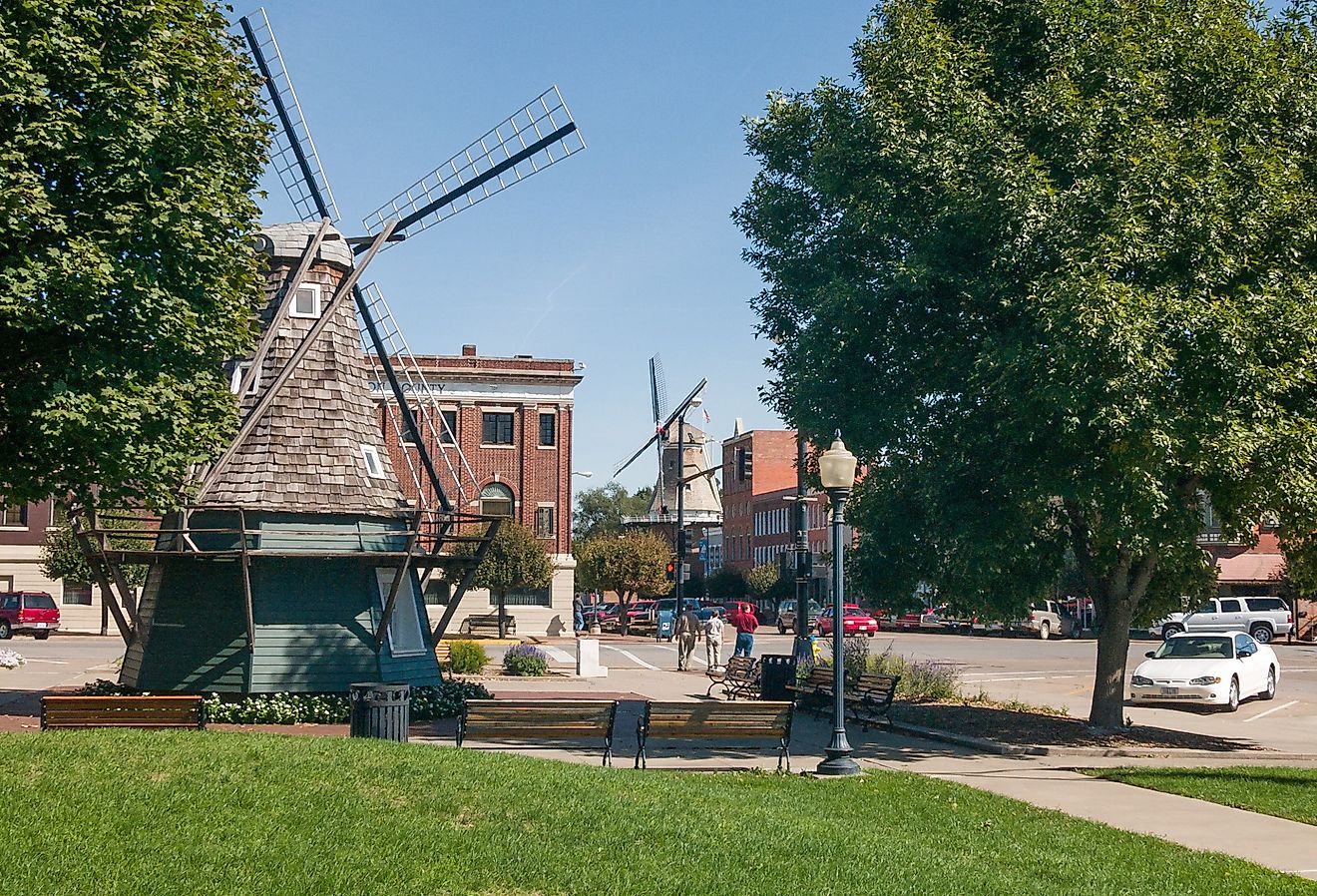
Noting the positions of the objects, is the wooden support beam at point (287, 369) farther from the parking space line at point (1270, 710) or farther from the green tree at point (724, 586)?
the green tree at point (724, 586)

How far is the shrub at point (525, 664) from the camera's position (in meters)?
Result: 33.9

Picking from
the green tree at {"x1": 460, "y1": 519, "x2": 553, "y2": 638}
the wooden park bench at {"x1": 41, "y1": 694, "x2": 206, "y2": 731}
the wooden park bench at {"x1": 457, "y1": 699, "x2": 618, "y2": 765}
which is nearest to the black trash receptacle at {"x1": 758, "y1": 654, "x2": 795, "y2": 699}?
the wooden park bench at {"x1": 457, "y1": 699, "x2": 618, "y2": 765}

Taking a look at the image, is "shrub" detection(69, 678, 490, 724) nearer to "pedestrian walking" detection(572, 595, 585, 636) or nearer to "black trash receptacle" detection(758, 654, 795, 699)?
"black trash receptacle" detection(758, 654, 795, 699)

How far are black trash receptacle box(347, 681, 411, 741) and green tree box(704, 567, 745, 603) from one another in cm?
7075

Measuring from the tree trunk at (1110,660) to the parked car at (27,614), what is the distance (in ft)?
140

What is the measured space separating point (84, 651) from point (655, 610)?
99.7 feet

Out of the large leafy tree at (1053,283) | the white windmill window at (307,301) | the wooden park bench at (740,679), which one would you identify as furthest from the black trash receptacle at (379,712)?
the wooden park bench at (740,679)

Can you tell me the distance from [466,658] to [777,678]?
33.9ft

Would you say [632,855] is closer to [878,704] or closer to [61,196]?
[61,196]

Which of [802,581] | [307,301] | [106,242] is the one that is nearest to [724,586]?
[802,581]

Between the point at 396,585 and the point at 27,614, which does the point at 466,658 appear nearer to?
the point at 396,585

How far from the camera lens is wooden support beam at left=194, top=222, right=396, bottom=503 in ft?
68.3

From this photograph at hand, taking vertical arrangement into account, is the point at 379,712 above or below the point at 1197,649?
below

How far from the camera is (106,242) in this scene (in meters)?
13.6
